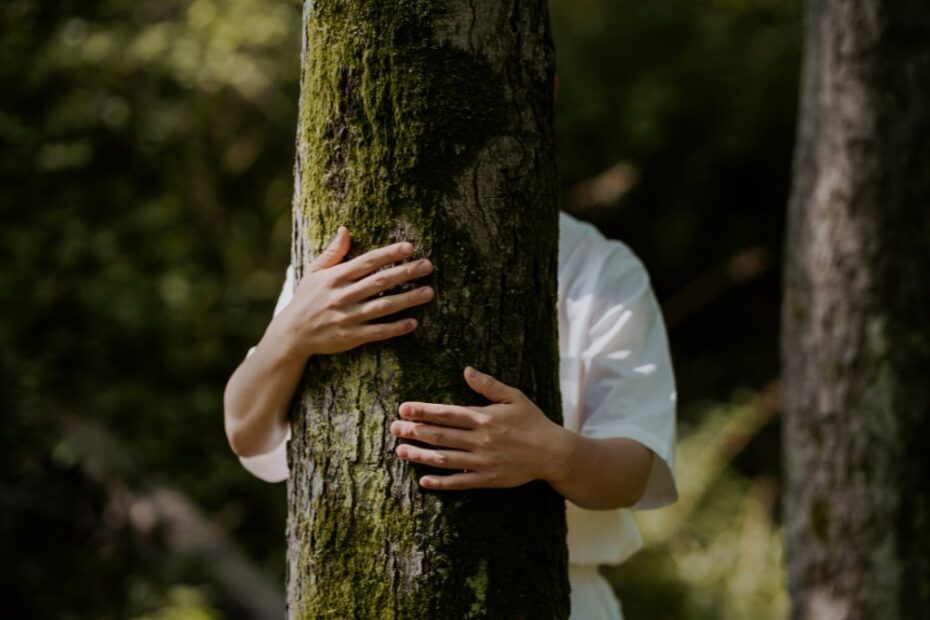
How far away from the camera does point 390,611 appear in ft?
4.98

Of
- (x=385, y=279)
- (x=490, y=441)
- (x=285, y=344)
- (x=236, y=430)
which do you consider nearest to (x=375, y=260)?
(x=385, y=279)

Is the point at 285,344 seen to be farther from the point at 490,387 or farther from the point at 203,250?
the point at 203,250

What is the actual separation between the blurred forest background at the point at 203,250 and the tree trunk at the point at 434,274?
8.05 feet

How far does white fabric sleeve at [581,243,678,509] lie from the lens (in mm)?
1736

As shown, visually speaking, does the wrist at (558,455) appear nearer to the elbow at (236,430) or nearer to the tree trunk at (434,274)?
the tree trunk at (434,274)

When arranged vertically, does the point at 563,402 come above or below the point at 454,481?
above

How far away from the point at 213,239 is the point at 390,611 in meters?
4.23

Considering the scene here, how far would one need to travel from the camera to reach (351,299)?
1.49 meters

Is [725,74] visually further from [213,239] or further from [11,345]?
[11,345]

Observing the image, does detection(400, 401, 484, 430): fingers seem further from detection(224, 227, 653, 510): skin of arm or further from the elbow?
the elbow

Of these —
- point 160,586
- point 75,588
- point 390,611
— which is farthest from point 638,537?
point 75,588

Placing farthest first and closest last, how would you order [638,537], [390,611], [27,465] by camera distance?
[27,465] < [638,537] < [390,611]

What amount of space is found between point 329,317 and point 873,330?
7.80 feet

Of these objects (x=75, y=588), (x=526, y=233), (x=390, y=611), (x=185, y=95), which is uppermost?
(x=185, y=95)
